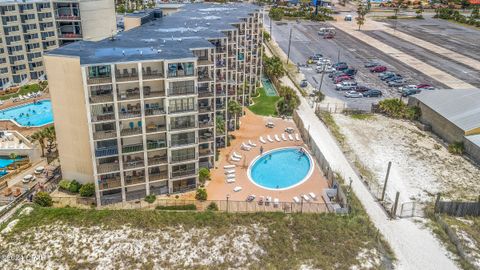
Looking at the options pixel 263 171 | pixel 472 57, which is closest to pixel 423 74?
pixel 472 57

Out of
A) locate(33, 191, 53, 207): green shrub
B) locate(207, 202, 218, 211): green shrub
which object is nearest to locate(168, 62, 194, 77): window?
locate(207, 202, 218, 211): green shrub

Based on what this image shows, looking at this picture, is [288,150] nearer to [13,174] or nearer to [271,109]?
[271,109]

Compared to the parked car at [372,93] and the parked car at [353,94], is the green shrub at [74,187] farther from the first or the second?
the parked car at [372,93]

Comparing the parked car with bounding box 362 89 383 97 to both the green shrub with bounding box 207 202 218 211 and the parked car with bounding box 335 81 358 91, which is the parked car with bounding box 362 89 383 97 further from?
the green shrub with bounding box 207 202 218 211

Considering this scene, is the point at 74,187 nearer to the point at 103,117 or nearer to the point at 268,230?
the point at 103,117

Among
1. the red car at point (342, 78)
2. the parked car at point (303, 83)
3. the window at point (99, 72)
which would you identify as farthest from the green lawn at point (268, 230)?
the red car at point (342, 78)

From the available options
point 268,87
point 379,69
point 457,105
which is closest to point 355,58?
point 379,69
